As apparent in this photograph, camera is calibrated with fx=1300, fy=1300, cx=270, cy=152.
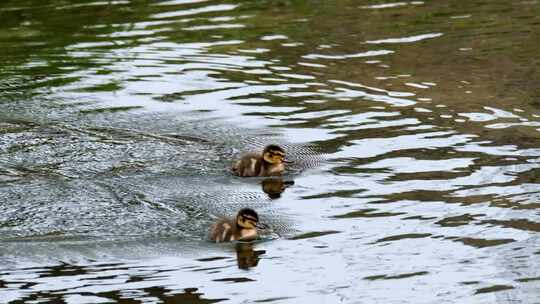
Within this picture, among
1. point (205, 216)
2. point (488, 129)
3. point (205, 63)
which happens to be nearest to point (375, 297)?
point (205, 216)

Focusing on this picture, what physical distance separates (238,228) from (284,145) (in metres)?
2.29

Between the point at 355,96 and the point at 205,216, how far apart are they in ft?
11.1

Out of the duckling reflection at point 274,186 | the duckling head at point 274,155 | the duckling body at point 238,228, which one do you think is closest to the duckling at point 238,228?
the duckling body at point 238,228

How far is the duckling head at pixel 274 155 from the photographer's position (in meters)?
9.11

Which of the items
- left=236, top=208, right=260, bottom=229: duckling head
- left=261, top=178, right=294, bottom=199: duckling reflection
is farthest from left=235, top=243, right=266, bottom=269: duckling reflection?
left=261, top=178, right=294, bottom=199: duckling reflection

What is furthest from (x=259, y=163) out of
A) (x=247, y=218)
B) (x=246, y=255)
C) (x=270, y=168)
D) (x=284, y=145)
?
(x=246, y=255)

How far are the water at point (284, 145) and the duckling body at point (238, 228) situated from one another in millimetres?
98

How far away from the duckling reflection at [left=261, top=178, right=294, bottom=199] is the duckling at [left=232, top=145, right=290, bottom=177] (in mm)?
69

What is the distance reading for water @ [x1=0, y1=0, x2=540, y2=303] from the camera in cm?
720

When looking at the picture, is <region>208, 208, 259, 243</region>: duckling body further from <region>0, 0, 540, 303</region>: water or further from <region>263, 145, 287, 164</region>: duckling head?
<region>263, 145, 287, 164</region>: duckling head

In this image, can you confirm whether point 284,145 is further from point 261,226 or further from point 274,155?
point 261,226

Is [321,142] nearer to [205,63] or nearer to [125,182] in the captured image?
[125,182]

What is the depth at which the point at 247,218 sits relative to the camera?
25.6ft

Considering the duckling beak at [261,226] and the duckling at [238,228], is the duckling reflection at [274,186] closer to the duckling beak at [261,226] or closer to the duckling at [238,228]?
the duckling beak at [261,226]
